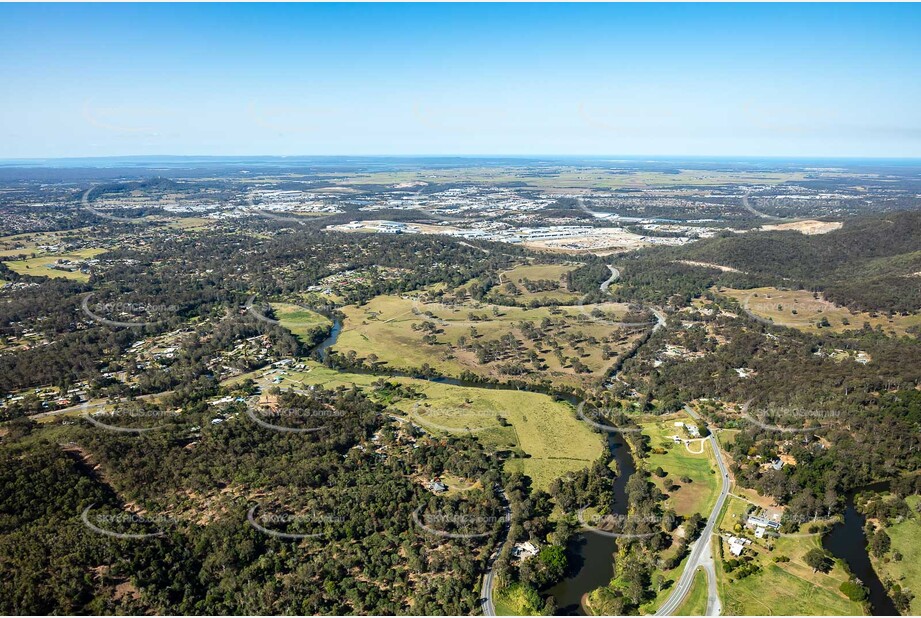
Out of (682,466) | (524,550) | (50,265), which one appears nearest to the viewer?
(524,550)

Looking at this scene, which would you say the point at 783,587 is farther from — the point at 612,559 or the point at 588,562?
the point at 588,562

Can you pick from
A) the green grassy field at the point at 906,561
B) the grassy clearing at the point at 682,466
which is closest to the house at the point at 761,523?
the grassy clearing at the point at 682,466

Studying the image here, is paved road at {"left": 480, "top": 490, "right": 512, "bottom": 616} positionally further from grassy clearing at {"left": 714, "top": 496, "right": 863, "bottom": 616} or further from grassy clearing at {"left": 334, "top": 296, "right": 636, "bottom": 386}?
grassy clearing at {"left": 334, "top": 296, "right": 636, "bottom": 386}

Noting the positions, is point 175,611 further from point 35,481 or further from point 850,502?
point 850,502

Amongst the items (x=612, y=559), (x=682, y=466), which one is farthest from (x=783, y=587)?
(x=682, y=466)

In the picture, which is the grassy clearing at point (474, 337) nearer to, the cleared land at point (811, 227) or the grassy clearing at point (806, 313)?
the grassy clearing at point (806, 313)

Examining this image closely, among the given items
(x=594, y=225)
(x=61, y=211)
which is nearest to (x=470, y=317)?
(x=594, y=225)
